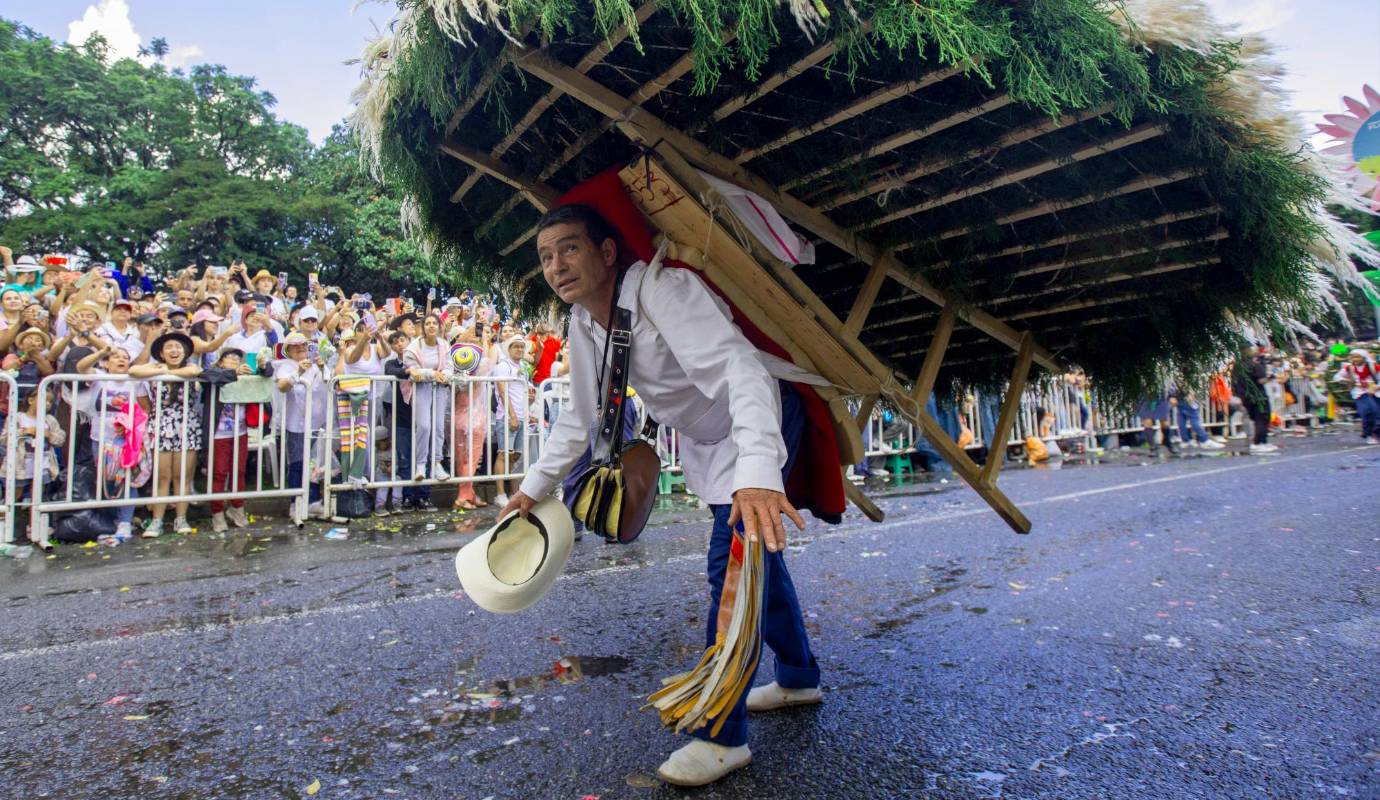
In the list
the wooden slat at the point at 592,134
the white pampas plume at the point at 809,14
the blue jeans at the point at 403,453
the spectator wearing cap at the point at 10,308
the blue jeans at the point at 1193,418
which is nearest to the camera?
the white pampas plume at the point at 809,14

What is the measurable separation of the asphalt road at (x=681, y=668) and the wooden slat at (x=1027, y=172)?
1726mm

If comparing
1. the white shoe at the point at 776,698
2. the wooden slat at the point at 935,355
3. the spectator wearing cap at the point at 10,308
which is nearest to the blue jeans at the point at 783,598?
the white shoe at the point at 776,698

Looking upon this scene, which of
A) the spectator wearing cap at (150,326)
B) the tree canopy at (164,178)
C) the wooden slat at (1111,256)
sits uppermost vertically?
the tree canopy at (164,178)

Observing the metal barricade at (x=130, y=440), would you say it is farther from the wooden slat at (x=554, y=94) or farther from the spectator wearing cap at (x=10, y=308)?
the wooden slat at (x=554, y=94)

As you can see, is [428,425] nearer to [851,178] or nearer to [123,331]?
[123,331]

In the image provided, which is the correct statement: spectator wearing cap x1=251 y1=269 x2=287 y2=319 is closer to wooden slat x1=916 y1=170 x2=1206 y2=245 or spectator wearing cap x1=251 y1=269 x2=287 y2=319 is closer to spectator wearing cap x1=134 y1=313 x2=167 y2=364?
spectator wearing cap x1=134 y1=313 x2=167 y2=364

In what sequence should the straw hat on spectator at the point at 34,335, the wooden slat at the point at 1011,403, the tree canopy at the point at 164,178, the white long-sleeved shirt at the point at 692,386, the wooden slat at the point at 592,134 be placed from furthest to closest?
the tree canopy at the point at 164,178, the straw hat on spectator at the point at 34,335, the wooden slat at the point at 1011,403, the wooden slat at the point at 592,134, the white long-sleeved shirt at the point at 692,386

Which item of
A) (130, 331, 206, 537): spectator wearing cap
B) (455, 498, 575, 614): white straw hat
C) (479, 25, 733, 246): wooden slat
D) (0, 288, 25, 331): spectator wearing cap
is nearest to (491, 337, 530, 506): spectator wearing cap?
(130, 331, 206, 537): spectator wearing cap

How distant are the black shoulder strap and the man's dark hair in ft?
0.90

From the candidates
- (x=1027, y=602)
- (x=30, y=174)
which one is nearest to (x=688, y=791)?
(x=1027, y=602)

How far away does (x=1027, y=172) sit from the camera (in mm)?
2695

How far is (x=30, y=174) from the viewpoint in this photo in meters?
31.3

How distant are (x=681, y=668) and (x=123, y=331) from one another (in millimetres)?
7393

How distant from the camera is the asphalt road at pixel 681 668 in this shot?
7.37 ft
